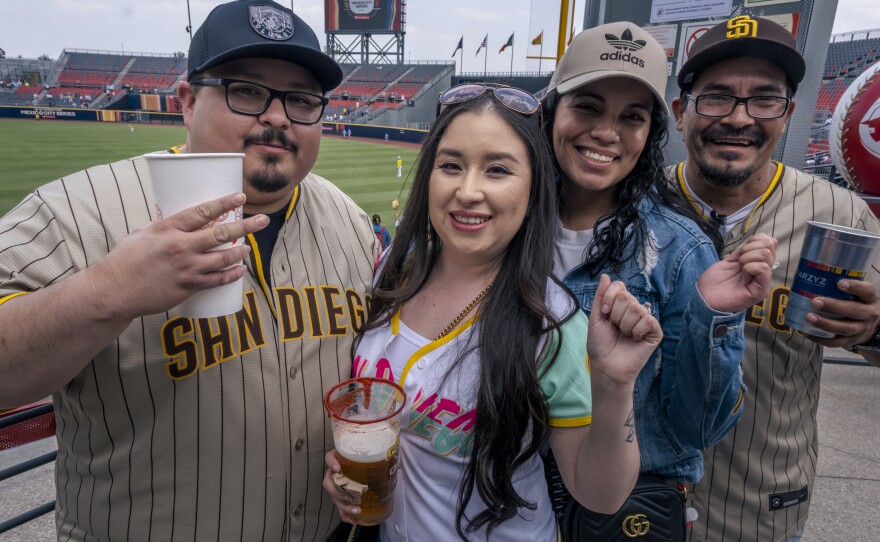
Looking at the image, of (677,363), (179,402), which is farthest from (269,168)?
(677,363)

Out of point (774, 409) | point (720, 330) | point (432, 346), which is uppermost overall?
point (720, 330)

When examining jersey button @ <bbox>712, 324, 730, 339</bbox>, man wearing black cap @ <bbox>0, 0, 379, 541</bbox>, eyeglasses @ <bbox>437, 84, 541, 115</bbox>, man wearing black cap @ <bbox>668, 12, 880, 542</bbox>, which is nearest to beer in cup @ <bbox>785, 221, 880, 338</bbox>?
man wearing black cap @ <bbox>668, 12, 880, 542</bbox>

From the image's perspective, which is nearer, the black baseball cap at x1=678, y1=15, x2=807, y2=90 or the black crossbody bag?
the black crossbody bag

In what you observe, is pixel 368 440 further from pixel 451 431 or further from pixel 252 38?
pixel 252 38

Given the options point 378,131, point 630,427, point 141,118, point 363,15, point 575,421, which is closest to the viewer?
point 630,427

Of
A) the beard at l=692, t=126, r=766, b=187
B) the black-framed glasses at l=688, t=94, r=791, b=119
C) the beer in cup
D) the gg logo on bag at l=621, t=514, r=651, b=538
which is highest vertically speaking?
the black-framed glasses at l=688, t=94, r=791, b=119

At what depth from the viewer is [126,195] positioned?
1.67 m

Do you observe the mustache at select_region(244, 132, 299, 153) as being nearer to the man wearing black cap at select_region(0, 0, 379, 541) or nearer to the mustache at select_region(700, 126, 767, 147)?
the man wearing black cap at select_region(0, 0, 379, 541)

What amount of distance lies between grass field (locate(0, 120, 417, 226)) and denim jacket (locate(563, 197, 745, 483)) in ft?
39.4

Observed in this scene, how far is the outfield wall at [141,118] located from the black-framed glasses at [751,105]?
32535 millimetres

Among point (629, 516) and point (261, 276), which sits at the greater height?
point (261, 276)

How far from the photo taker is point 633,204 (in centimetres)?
204

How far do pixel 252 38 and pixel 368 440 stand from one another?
1.42m

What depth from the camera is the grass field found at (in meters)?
15.6
